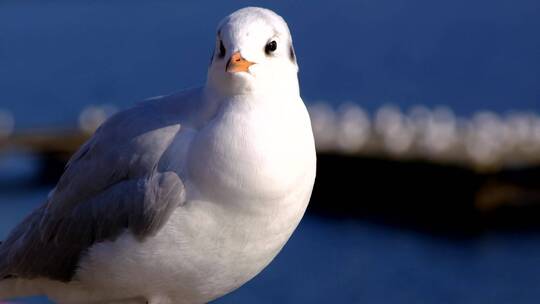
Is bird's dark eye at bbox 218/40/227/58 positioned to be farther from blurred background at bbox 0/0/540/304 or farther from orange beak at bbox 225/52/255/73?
blurred background at bbox 0/0/540/304

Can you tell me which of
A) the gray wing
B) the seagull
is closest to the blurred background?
the gray wing

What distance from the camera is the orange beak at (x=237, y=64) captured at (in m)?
3.28

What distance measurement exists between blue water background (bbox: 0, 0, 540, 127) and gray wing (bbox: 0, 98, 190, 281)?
20.6 m

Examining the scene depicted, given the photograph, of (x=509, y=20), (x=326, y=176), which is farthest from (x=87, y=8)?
(x=326, y=176)

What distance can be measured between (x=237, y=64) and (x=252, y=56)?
0.07m

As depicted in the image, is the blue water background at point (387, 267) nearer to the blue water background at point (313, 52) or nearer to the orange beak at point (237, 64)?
the blue water background at point (313, 52)

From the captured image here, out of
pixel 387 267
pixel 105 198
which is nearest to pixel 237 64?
pixel 105 198

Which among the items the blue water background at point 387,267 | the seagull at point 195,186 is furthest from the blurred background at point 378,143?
the seagull at point 195,186

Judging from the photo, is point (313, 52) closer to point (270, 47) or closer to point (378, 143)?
point (378, 143)

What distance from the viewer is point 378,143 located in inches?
731

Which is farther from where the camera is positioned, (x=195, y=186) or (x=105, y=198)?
(x=105, y=198)

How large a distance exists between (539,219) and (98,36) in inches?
787

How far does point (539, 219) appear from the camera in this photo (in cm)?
1877

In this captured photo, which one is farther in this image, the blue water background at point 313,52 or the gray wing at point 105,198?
the blue water background at point 313,52
